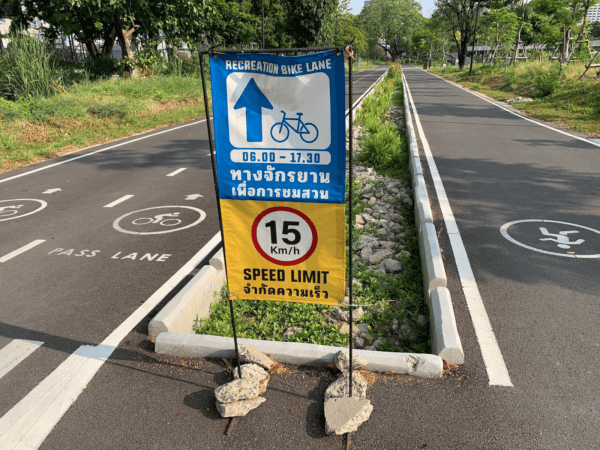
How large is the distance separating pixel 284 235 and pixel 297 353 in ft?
3.60

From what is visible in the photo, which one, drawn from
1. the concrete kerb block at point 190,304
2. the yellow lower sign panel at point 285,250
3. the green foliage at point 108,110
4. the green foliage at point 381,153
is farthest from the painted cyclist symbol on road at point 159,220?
the green foliage at point 108,110

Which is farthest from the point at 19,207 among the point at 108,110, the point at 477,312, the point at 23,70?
the point at 23,70

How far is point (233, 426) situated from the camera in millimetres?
2992

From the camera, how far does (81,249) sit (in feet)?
19.7

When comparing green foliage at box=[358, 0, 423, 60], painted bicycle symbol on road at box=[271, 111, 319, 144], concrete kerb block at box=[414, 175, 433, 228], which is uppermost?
green foliage at box=[358, 0, 423, 60]

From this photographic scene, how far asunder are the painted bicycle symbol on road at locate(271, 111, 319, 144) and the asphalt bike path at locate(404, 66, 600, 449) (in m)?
2.13

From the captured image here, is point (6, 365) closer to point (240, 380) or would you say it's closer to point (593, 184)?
point (240, 380)

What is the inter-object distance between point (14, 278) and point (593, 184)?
9796 mm

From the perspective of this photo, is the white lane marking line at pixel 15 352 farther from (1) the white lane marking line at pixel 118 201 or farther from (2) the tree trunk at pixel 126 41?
(2) the tree trunk at pixel 126 41

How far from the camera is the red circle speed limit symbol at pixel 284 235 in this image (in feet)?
10.0

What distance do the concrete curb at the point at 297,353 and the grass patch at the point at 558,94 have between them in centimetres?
1369

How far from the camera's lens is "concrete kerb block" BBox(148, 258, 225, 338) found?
3.92 m

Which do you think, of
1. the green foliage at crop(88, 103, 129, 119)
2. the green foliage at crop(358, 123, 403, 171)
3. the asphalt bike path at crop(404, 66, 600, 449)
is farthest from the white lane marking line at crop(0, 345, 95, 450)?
the green foliage at crop(88, 103, 129, 119)

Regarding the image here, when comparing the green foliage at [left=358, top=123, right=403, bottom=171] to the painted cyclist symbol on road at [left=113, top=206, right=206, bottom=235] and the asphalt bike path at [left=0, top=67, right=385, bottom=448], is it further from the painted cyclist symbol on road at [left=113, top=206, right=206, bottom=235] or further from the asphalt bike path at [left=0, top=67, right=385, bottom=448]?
the painted cyclist symbol on road at [left=113, top=206, right=206, bottom=235]
